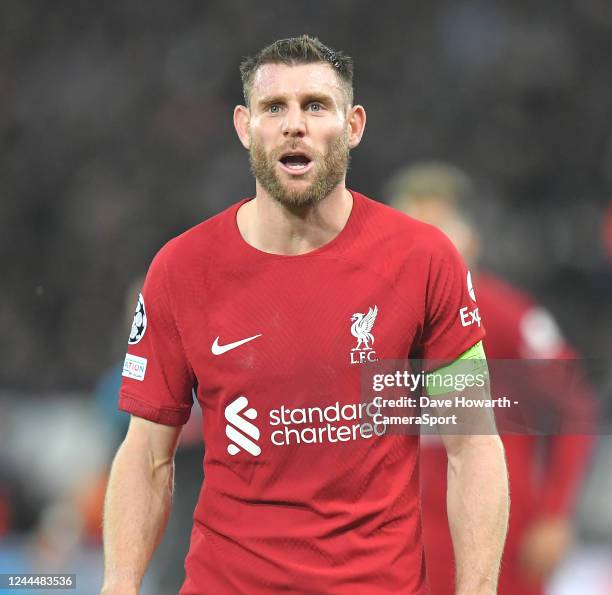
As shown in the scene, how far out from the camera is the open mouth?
122 inches

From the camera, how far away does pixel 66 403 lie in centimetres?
765

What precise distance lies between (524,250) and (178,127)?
2642 mm

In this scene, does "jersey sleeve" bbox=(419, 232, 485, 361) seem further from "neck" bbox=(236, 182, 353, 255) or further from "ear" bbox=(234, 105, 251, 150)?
"ear" bbox=(234, 105, 251, 150)

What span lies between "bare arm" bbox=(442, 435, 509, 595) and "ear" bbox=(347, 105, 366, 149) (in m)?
0.81

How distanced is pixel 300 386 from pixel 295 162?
0.55 meters

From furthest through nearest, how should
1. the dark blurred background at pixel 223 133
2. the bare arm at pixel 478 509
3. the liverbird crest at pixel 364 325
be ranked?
the dark blurred background at pixel 223 133 < the liverbird crest at pixel 364 325 < the bare arm at pixel 478 509

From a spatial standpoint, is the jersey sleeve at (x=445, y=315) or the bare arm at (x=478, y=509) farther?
the jersey sleeve at (x=445, y=315)

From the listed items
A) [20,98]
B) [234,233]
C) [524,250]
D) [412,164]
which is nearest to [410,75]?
[412,164]

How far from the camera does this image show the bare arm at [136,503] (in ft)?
10.1

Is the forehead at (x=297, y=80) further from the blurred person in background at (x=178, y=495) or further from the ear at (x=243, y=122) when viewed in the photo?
the blurred person in background at (x=178, y=495)

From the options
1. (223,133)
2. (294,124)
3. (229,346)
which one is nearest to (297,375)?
(229,346)

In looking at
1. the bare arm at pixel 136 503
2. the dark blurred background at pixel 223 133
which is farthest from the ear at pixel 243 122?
the dark blurred background at pixel 223 133

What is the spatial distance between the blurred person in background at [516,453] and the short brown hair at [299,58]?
186cm

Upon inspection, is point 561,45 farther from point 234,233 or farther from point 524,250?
point 234,233
